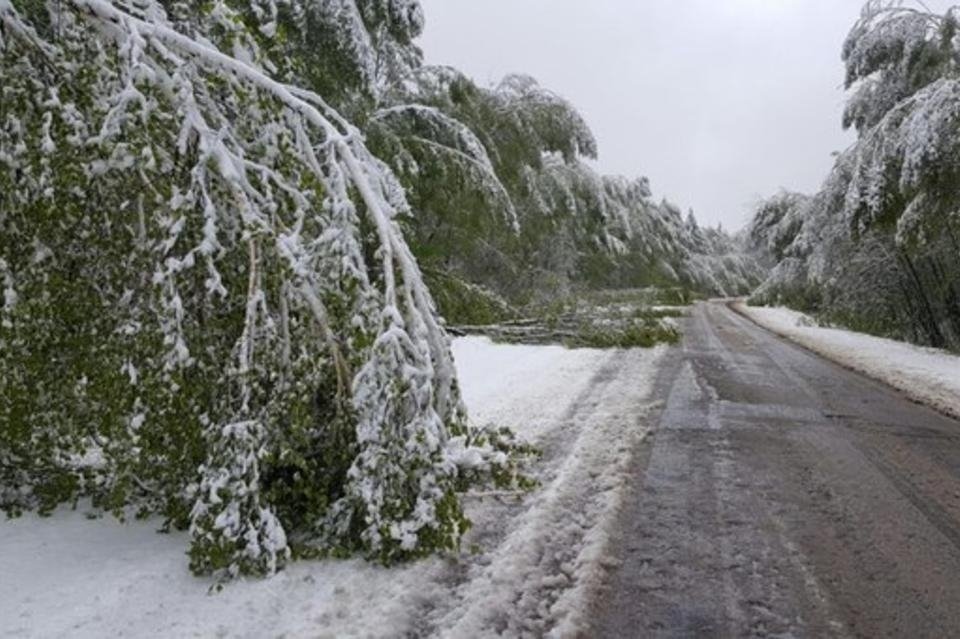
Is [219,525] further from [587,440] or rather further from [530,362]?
[530,362]

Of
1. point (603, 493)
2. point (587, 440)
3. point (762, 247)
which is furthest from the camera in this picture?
point (762, 247)

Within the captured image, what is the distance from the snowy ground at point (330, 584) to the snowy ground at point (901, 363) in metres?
5.48

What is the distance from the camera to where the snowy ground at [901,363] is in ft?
27.4

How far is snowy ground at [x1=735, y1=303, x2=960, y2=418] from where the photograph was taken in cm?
834

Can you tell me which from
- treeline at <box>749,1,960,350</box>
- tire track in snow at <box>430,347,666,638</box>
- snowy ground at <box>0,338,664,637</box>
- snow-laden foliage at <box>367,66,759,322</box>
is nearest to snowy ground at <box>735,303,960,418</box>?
treeline at <box>749,1,960,350</box>

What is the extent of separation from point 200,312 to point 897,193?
435 inches

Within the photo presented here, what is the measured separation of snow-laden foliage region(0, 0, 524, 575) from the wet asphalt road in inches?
39.5

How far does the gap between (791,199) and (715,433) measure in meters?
29.4

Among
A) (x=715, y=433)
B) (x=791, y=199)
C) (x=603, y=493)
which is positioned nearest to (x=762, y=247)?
(x=791, y=199)

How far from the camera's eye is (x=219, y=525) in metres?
2.98

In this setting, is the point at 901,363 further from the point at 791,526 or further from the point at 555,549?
the point at 555,549

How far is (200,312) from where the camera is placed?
132 inches

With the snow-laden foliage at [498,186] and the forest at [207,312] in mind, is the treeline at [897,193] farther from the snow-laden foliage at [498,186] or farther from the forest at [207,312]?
the forest at [207,312]

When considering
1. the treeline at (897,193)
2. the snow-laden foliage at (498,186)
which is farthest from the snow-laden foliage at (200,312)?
the treeline at (897,193)
